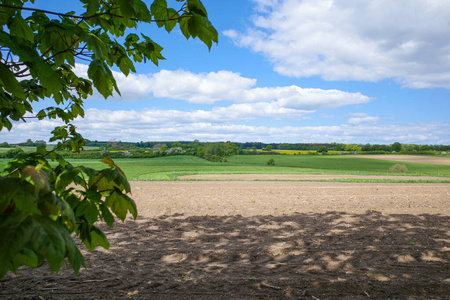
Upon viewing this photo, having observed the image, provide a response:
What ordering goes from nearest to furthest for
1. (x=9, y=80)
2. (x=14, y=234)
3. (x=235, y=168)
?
(x=14, y=234), (x=9, y=80), (x=235, y=168)

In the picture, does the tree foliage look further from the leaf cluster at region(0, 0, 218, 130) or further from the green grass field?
the green grass field

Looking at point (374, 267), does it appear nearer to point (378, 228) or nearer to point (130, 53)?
point (378, 228)

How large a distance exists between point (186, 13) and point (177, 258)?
546 cm

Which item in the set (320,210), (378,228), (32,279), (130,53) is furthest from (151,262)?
(320,210)

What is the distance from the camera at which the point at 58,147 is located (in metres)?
3.70

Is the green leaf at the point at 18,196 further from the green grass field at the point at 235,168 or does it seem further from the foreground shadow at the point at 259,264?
the green grass field at the point at 235,168

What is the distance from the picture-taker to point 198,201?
13.2 meters

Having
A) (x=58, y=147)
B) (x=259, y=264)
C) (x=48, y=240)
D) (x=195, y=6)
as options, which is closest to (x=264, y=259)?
(x=259, y=264)

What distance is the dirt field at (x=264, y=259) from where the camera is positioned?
465 cm

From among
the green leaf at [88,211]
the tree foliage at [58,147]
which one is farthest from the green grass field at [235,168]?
the green leaf at [88,211]

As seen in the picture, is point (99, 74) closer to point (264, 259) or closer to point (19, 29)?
point (19, 29)

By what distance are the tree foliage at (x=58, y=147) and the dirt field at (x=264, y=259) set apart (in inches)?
113

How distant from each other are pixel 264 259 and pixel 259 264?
319 mm

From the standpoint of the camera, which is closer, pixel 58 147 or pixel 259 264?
pixel 58 147
